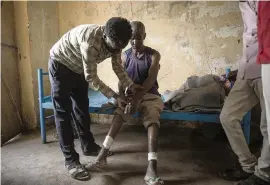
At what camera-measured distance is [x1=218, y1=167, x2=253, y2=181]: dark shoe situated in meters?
2.02

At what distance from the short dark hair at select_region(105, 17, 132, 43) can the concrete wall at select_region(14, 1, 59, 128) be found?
182 centimetres

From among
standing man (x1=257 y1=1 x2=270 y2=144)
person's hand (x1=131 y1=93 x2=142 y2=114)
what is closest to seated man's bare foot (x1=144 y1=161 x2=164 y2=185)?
person's hand (x1=131 y1=93 x2=142 y2=114)

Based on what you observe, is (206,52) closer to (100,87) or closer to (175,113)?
(175,113)

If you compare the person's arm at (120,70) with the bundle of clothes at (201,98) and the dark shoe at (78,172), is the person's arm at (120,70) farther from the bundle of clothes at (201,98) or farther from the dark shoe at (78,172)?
the dark shoe at (78,172)

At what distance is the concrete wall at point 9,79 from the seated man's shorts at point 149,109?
61.4 inches

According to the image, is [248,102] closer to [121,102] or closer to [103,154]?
[121,102]

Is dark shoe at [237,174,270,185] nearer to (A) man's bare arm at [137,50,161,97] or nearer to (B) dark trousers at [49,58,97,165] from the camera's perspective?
(A) man's bare arm at [137,50,161,97]

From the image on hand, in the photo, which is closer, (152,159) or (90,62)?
(90,62)

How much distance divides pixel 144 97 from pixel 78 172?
857 mm

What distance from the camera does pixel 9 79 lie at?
122 inches

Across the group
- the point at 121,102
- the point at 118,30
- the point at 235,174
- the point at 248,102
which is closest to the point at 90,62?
the point at 118,30

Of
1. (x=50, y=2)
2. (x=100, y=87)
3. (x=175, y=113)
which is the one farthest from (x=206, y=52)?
(x=50, y=2)

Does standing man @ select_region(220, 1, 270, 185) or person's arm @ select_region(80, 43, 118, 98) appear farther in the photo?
person's arm @ select_region(80, 43, 118, 98)

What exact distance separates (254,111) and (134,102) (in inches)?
64.9
